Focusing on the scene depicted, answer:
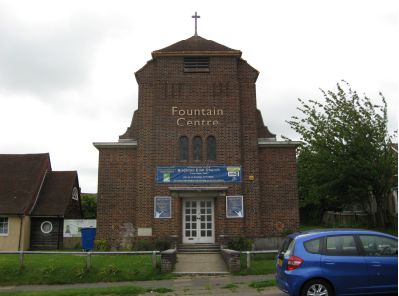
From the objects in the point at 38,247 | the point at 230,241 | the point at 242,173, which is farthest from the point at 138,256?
the point at 38,247

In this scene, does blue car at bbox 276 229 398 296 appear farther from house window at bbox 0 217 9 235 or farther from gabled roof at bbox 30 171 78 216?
house window at bbox 0 217 9 235

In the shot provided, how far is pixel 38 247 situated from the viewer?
22484 millimetres

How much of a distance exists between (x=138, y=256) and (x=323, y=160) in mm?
11755

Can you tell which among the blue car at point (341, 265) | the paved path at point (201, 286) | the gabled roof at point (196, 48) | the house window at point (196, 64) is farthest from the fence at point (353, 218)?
the blue car at point (341, 265)

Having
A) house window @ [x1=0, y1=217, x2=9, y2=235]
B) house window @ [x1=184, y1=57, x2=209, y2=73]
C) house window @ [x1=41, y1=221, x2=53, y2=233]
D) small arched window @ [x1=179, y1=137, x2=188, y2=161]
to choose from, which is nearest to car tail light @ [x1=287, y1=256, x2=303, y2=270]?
small arched window @ [x1=179, y1=137, x2=188, y2=161]

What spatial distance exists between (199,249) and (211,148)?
452 centimetres

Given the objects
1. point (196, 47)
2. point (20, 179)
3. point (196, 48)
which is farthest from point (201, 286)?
point (20, 179)

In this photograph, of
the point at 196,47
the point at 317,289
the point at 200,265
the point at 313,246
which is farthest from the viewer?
the point at 196,47

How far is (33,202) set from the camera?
2331 centimetres

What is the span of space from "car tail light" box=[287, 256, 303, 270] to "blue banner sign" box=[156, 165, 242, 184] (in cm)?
887

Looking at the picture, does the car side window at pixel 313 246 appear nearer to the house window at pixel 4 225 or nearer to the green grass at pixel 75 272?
the green grass at pixel 75 272

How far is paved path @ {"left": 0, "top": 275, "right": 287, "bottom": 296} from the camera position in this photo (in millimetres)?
9555

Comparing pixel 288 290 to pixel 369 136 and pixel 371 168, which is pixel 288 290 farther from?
pixel 369 136

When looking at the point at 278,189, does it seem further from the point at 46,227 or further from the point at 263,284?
the point at 46,227
